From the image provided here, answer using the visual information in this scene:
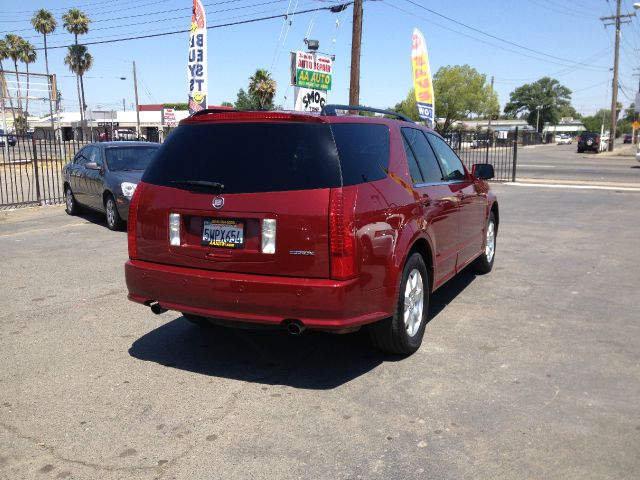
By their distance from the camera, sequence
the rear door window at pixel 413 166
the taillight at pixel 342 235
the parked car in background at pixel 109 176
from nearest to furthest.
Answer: the taillight at pixel 342 235 → the rear door window at pixel 413 166 → the parked car in background at pixel 109 176

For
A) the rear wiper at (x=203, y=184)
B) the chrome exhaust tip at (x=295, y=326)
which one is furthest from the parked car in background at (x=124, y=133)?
the chrome exhaust tip at (x=295, y=326)

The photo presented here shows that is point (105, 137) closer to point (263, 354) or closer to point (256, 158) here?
point (263, 354)

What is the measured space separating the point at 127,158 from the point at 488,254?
730 cm

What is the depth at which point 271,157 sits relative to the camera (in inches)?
152

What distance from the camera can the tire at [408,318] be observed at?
4.22 metres

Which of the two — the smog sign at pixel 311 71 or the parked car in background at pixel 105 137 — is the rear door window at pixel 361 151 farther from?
the parked car in background at pixel 105 137

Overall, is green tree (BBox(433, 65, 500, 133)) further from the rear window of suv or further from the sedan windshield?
the rear window of suv

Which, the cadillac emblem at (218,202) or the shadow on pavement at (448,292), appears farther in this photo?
the shadow on pavement at (448,292)

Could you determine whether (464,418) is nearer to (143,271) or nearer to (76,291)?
(143,271)

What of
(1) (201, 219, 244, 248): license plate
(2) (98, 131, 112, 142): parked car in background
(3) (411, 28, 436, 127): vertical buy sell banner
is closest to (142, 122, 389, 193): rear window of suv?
(1) (201, 219, 244, 248): license plate

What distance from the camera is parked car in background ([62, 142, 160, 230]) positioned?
33.4 ft

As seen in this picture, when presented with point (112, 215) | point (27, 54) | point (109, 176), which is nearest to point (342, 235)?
point (112, 215)

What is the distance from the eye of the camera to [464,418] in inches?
138

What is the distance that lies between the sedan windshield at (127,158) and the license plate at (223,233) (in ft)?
25.0
